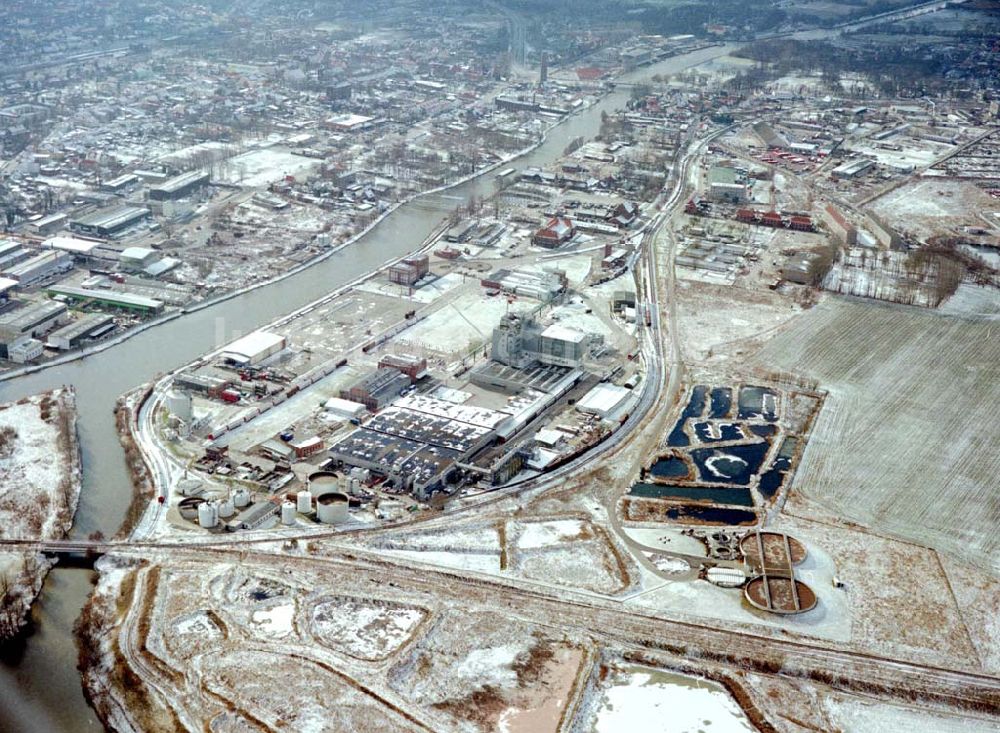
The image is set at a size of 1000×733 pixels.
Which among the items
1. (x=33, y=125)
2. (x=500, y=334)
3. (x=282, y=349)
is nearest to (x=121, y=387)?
(x=282, y=349)

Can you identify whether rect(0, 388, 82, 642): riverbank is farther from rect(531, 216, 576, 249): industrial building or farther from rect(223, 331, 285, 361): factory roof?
rect(531, 216, 576, 249): industrial building

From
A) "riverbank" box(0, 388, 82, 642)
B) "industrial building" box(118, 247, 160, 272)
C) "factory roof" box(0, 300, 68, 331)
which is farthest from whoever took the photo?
"industrial building" box(118, 247, 160, 272)

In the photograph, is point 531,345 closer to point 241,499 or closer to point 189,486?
point 241,499

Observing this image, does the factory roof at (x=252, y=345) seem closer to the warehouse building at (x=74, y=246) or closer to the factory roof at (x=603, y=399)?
the factory roof at (x=603, y=399)

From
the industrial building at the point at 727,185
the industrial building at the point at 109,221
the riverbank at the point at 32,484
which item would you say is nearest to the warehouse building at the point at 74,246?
the industrial building at the point at 109,221

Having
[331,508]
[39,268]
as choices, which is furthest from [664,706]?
[39,268]

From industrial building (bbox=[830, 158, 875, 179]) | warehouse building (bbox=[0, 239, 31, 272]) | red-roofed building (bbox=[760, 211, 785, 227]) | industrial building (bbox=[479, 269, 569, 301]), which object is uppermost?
warehouse building (bbox=[0, 239, 31, 272])

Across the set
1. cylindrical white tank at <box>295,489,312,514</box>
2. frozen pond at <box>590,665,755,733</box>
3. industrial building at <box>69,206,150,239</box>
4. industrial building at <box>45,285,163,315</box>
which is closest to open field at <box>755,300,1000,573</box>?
frozen pond at <box>590,665,755,733</box>
